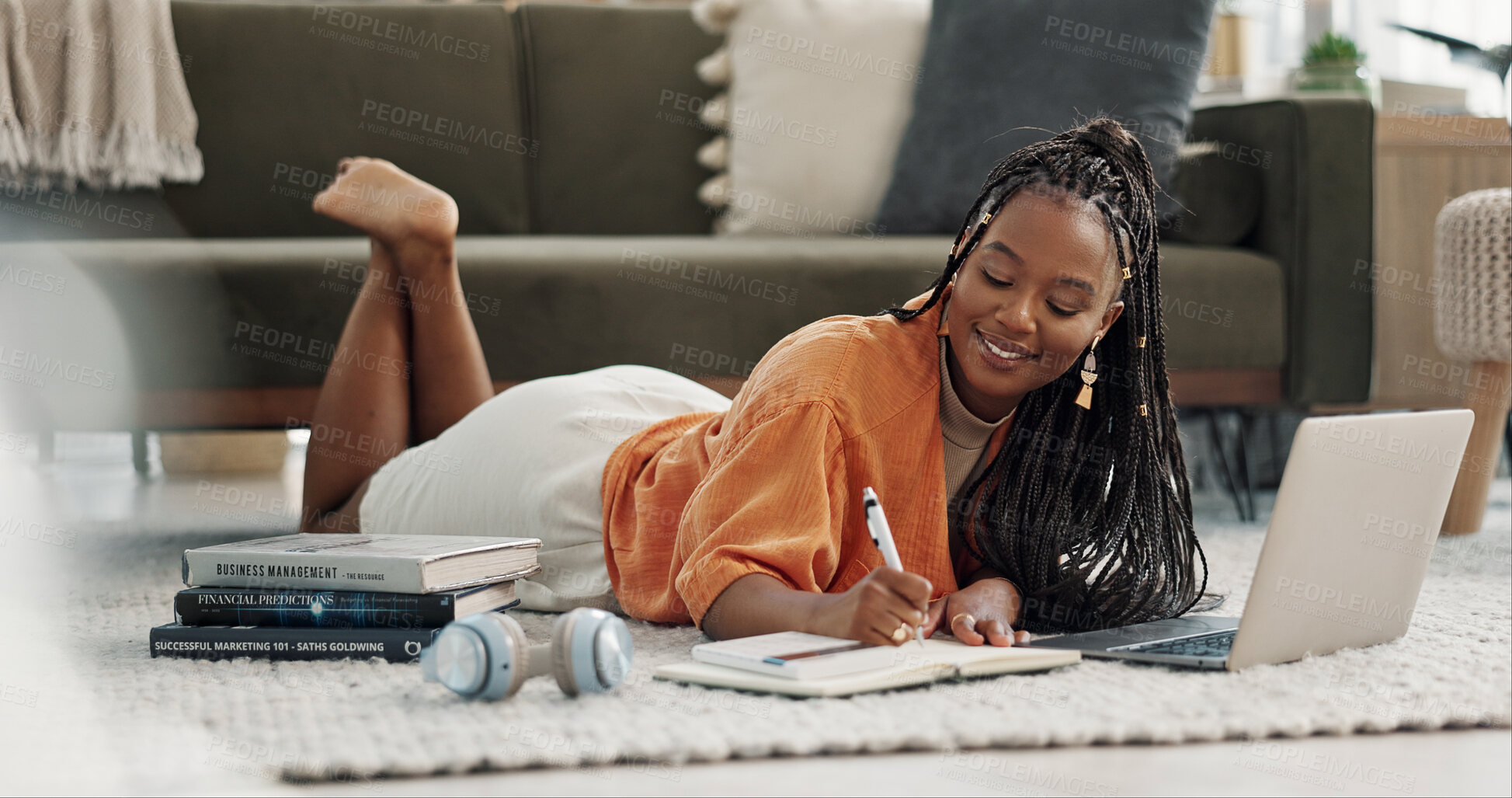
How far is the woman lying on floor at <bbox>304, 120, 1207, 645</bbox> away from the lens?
3.10 feet

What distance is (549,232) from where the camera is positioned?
2.24 meters

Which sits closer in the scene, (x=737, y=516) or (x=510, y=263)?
(x=737, y=516)

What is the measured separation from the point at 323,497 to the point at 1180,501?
3.13 ft

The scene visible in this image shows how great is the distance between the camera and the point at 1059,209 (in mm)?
949

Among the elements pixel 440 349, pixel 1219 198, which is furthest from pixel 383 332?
pixel 1219 198

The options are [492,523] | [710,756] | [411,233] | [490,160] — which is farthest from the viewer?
[490,160]

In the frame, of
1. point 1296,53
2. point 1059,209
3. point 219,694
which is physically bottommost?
point 219,694

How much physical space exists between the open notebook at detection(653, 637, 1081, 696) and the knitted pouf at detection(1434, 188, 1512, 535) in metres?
1.10

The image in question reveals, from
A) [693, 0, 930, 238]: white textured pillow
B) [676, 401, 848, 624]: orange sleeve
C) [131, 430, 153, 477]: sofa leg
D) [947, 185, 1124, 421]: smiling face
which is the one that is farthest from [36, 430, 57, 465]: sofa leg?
[947, 185, 1124, 421]: smiling face

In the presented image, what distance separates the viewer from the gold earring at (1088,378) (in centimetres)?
104

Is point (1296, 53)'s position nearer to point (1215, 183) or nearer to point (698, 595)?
point (1215, 183)

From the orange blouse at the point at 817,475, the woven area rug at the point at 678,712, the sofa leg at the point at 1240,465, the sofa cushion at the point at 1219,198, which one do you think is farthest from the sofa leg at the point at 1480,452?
the orange blouse at the point at 817,475

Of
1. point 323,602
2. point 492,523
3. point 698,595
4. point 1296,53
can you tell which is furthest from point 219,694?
point 1296,53

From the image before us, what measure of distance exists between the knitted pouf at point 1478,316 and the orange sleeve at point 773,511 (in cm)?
116
